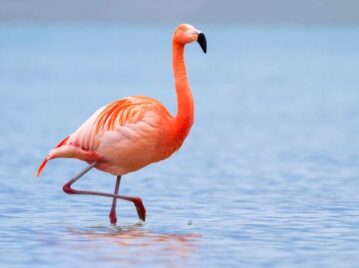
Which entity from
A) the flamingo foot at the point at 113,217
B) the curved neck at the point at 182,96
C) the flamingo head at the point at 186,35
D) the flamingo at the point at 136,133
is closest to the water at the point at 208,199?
the flamingo foot at the point at 113,217

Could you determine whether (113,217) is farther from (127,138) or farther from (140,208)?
(127,138)

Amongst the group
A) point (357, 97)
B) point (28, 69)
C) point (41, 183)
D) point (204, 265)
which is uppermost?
point (28, 69)

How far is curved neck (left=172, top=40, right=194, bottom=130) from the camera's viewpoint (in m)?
13.8

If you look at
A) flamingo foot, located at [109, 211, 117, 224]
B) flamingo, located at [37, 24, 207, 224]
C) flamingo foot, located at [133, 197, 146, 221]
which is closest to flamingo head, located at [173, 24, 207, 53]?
flamingo, located at [37, 24, 207, 224]

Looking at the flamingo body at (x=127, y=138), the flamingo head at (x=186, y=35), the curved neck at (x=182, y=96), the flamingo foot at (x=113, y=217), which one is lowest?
the flamingo foot at (x=113, y=217)

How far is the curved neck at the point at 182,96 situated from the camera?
13.8 meters

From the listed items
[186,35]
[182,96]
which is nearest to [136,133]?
[182,96]

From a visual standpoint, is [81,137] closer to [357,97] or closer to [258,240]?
[258,240]

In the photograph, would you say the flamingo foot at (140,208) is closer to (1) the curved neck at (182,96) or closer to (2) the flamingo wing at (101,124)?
(2) the flamingo wing at (101,124)

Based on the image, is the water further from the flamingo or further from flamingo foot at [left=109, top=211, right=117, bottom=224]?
the flamingo

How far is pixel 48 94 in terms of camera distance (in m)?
49.1

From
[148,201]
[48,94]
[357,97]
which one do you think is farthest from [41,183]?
[48,94]

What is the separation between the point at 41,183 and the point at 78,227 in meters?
4.60

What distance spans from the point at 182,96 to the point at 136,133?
59cm
